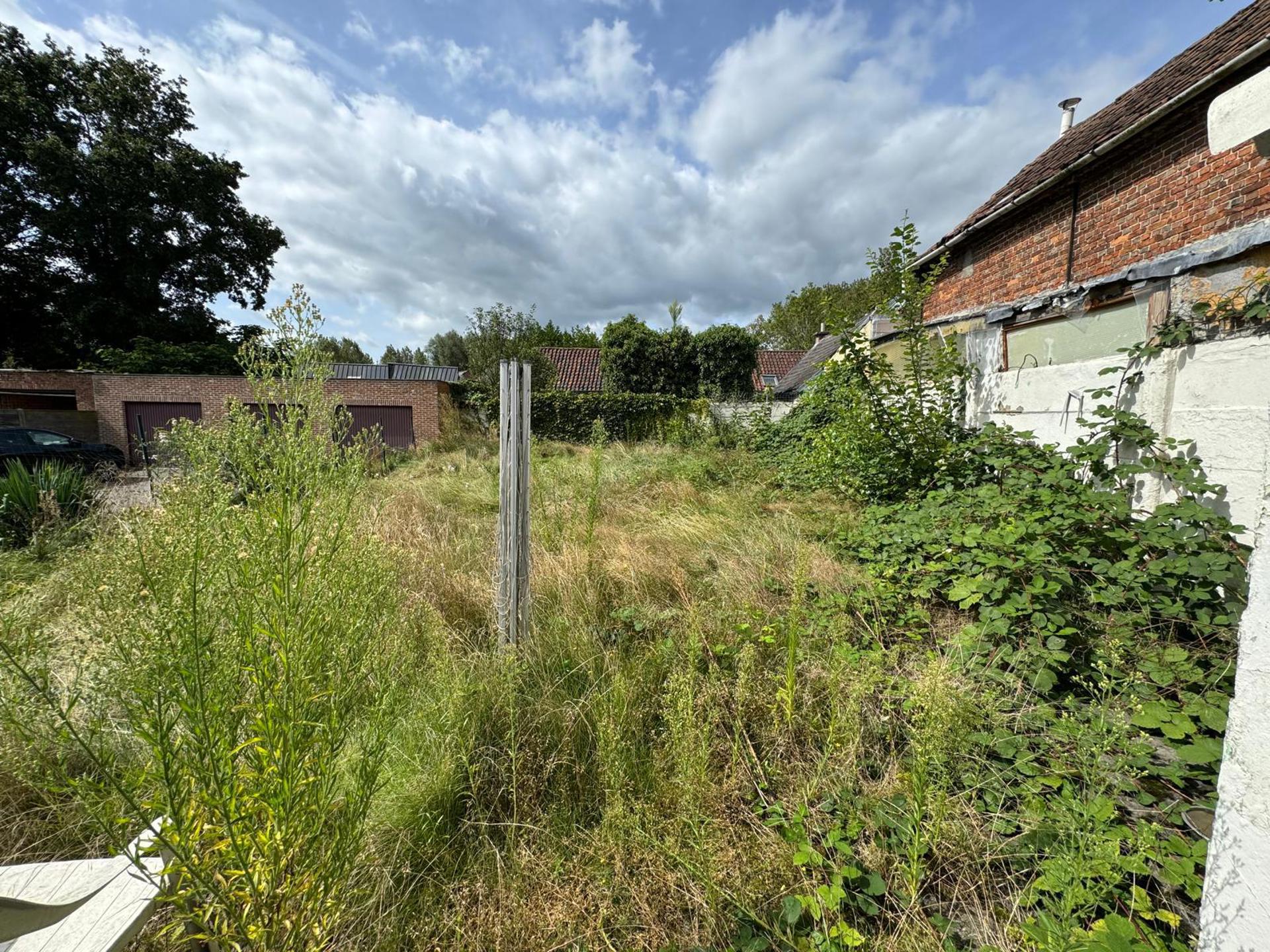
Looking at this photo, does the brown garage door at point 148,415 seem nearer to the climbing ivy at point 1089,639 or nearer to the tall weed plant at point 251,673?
the tall weed plant at point 251,673

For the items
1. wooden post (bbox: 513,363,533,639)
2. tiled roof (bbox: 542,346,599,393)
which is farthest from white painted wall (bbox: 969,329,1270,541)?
tiled roof (bbox: 542,346,599,393)

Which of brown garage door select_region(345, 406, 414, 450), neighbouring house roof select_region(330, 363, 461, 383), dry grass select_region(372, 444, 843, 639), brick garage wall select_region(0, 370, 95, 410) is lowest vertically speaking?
dry grass select_region(372, 444, 843, 639)

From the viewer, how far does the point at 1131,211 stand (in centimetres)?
470

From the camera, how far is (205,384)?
45.8ft

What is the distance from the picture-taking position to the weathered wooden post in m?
2.58

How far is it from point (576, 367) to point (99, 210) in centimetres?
1996

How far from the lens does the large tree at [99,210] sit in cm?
1761

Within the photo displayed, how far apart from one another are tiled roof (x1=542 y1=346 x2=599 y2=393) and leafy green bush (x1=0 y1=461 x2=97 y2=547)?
19.0m

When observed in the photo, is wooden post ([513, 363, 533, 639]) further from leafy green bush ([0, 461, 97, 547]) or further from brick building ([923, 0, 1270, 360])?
leafy green bush ([0, 461, 97, 547])

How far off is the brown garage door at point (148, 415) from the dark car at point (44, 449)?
333cm

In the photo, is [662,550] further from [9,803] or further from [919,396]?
[9,803]

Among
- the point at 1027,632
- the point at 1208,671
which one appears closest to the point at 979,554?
the point at 1027,632

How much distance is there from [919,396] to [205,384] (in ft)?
61.2

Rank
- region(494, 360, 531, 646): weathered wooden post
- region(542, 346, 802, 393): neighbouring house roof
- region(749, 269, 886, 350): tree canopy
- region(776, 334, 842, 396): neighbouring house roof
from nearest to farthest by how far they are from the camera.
→ region(494, 360, 531, 646): weathered wooden post, region(776, 334, 842, 396): neighbouring house roof, region(542, 346, 802, 393): neighbouring house roof, region(749, 269, 886, 350): tree canopy
